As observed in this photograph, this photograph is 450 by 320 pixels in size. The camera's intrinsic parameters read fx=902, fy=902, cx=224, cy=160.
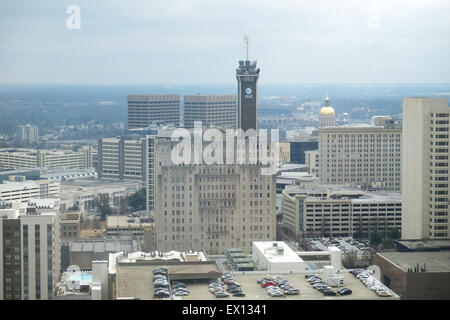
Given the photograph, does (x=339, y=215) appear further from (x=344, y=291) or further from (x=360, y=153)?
(x=344, y=291)

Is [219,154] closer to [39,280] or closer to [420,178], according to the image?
[420,178]

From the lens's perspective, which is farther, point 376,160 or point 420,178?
point 376,160

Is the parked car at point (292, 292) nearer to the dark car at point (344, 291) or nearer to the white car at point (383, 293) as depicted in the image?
the dark car at point (344, 291)

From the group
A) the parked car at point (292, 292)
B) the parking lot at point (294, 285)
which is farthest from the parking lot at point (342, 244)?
the parked car at point (292, 292)

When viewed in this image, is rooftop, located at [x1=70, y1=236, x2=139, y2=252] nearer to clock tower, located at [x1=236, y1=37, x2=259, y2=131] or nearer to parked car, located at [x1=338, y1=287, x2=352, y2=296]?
parked car, located at [x1=338, y1=287, x2=352, y2=296]

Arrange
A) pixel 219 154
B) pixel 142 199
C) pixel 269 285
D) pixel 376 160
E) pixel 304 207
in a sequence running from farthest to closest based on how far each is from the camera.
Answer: pixel 376 160 < pixel 142 199 < pixel 304 207 < pixel 219 154 < pixel 269 285
